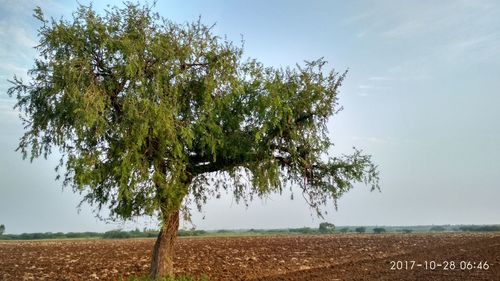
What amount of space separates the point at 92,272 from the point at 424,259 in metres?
21.9
